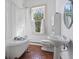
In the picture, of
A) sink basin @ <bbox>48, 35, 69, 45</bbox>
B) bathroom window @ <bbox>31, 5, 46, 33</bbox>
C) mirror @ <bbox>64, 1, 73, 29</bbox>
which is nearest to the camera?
mirror @ <bbox>64, 1, 73, 29</bbox>

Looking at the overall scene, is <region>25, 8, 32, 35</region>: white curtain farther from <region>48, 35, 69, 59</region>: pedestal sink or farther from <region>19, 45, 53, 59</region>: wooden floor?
<region>48, 35, 69, 59</region>: pedestal sink

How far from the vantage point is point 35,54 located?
2.33m

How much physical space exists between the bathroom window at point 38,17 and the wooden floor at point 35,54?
0.34m

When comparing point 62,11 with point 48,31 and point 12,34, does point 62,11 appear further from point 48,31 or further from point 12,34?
point 12,34

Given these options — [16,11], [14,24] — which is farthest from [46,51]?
[16,11]

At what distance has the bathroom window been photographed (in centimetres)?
222

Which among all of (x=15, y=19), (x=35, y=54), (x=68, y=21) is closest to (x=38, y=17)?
(x=15, y=19)

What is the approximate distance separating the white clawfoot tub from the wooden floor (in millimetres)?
89

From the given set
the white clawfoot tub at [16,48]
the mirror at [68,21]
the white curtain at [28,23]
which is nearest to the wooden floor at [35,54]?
the white clawfoot tub at [16,48]

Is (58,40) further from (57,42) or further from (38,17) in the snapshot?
(38,17)

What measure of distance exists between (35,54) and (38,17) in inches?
29.0

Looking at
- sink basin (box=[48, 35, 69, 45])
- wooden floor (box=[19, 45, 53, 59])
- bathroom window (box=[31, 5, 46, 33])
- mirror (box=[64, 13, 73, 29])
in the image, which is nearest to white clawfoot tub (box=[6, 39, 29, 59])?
wooden floor (box=[19, 45, 53, 59])

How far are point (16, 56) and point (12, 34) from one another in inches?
17.6

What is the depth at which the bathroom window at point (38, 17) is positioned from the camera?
2.22 meters
